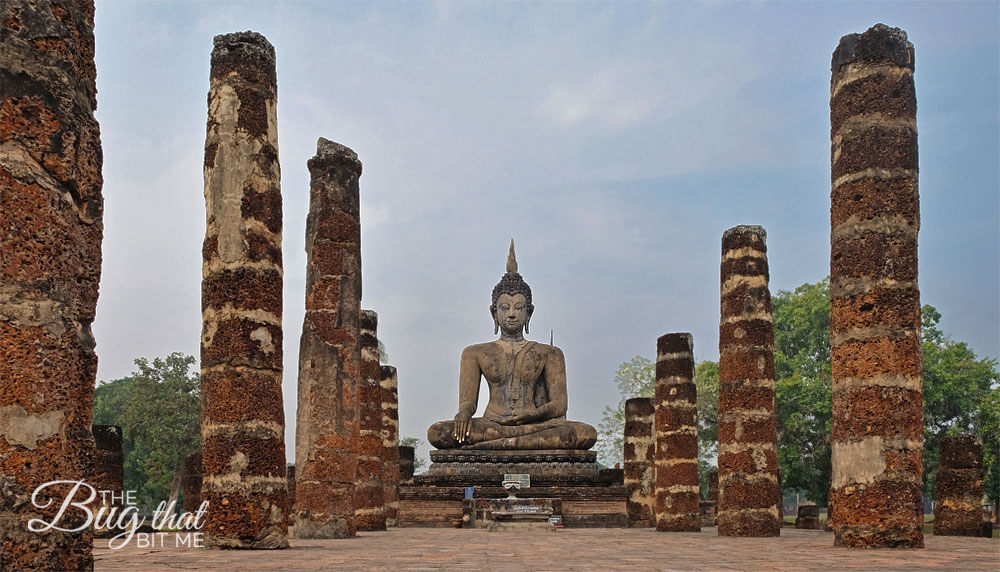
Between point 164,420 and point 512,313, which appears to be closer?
point 512,313

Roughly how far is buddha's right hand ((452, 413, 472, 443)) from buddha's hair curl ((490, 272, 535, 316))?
12.2ft

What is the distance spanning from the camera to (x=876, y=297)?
10938mm

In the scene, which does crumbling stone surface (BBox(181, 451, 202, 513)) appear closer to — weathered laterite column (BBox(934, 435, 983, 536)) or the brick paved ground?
the brick paved ground

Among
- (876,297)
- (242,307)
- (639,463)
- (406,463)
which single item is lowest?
(406,463)

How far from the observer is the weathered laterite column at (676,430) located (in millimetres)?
18984

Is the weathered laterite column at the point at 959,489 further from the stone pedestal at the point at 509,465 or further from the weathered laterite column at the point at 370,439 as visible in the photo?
the weathered laterite column at the point at 370,439

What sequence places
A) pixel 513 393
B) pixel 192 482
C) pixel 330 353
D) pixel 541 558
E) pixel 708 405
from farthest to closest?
pixel 708 405 → pixel 513 393 → pixel 192 482 → pixel 330 353 → pixel 541 558

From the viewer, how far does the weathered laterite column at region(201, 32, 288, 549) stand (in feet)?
34.1

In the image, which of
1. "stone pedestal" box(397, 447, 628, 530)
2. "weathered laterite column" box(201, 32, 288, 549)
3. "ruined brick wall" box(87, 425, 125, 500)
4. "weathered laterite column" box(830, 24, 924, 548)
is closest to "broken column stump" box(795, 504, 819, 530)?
"stone pedestal" box(397, 447, 628, 530)

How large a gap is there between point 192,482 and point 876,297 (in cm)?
1161

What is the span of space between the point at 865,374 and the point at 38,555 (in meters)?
8.26

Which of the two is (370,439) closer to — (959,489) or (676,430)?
(676,430)

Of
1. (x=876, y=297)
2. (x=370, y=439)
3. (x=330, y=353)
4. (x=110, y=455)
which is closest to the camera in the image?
(x=876, y=297)

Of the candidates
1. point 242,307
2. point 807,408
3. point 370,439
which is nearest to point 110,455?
point 242,307
